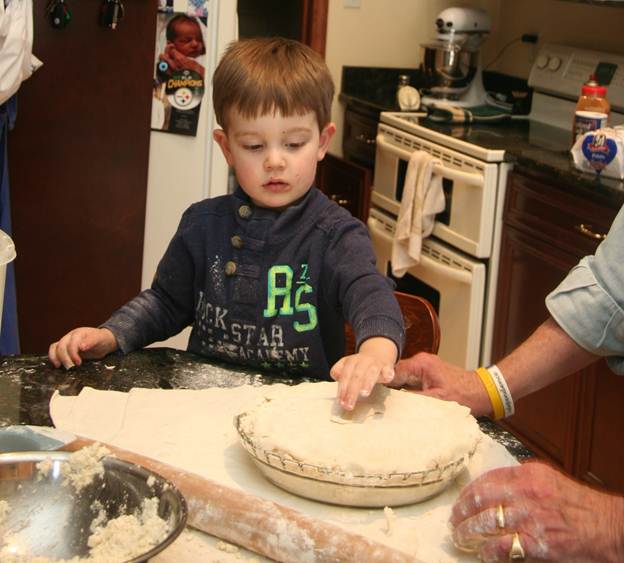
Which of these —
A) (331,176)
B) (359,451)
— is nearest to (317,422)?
(359,451)

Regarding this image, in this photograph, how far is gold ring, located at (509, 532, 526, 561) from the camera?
37.4 inches

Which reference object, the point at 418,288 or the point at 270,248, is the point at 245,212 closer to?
the point at 270,248

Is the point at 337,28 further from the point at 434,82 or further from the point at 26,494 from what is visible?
the point at 26,494

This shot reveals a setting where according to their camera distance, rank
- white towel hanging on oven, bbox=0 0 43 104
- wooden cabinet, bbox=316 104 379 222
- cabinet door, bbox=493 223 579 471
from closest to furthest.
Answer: white towel hanging on oven, bbox=0 0 43 104 → cabinet door, bbox=493 223 579 471 → wooden cabinet, bbox=316 104 379 222

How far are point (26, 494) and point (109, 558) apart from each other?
14 cm

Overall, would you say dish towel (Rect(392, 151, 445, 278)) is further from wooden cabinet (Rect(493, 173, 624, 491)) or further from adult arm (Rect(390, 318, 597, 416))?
adult arm (Rect(390, 318, 597, 416))

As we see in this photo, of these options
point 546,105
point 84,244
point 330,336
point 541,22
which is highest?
point 541,22

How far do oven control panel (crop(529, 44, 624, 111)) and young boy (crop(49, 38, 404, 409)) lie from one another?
6.36 feet

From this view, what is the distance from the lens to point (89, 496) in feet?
3.27

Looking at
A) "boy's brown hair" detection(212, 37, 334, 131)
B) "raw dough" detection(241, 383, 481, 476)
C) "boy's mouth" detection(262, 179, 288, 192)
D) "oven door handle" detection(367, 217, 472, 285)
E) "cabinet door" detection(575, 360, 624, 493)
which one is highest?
"boy's brown hair" detection(212, 37, 334, 131)

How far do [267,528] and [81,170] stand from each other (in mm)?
2290

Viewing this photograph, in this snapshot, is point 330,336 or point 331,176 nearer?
point 330,336

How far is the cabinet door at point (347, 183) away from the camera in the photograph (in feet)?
12.4

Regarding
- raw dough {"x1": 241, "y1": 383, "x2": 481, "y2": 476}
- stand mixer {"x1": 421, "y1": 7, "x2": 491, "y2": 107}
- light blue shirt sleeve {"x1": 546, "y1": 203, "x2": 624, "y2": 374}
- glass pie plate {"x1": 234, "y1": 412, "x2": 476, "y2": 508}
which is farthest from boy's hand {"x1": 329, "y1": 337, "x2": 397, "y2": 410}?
stand mixer {"x1": 421, "y1": 7, "x2": 491, "y2": 107}
